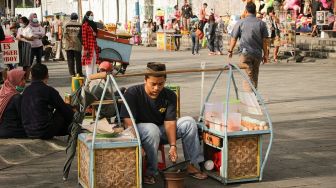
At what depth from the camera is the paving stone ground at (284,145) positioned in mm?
6500

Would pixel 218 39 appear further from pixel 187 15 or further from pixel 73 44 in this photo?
pixel 73 44

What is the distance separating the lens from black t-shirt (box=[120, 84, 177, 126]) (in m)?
6.28

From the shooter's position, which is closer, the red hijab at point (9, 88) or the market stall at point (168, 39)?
the red hijab at point (9, 88)

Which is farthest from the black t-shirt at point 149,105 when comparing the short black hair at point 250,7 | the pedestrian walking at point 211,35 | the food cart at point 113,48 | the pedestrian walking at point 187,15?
the pedestrian walking at point 187,15

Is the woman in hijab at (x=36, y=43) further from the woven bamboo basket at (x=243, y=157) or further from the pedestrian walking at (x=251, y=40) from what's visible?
the woven bamboo basket at (x=243, y=157)

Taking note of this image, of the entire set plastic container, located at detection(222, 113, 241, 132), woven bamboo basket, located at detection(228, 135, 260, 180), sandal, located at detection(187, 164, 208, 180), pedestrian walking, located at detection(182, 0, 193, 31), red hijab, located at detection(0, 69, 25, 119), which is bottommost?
sandal, located at detection(187, 164, 208, 180)

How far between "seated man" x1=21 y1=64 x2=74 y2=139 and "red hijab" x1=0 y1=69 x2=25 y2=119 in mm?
405

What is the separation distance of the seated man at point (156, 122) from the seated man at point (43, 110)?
144cm

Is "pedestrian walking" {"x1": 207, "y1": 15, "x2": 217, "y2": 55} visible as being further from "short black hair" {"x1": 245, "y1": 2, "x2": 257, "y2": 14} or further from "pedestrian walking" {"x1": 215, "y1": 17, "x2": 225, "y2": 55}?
"short black hair" {"x1": 245, "y1": 2, "x2": 257, "y2": 14}

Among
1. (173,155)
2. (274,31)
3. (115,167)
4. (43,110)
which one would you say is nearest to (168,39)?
(274,31)

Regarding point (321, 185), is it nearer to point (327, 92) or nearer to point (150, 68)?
point (150, 68)

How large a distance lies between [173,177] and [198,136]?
85cm

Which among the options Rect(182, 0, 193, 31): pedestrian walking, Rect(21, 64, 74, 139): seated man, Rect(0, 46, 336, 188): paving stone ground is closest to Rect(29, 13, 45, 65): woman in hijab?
Rect(0, 46, 336, 188): paving stone ground

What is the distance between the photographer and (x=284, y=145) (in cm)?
806
